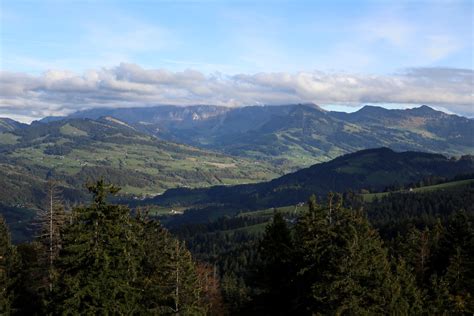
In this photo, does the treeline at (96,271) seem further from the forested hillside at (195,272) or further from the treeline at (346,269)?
the treeline at (346,269)

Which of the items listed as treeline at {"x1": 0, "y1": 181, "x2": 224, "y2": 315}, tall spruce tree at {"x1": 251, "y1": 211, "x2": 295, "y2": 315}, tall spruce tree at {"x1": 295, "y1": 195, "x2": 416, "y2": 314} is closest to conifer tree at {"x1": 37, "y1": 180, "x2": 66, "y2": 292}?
treeline at {"x1": 0, "y1": 181, "x2": 224, "y2": 315}

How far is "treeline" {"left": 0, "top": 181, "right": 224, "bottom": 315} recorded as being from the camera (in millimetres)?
38781

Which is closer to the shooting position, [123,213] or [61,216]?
[123,213]

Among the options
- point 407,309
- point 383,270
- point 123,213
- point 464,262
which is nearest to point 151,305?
point 123,213

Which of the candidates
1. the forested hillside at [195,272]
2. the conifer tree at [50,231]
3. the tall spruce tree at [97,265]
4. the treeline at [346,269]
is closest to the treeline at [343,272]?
the treeline at [346,269]

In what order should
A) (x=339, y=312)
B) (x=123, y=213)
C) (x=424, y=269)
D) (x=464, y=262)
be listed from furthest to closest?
1. (x=424, y=269)
2. (x=464, y=262)
3. (x=123, y=213)
4. (x=339, y=312)

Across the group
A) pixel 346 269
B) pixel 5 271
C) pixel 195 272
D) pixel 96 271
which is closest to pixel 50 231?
pixel 5 271

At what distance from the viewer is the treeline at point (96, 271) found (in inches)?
1527

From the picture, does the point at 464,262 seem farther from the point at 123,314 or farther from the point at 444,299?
the point at 123,314

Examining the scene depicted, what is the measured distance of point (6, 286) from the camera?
50031 mm

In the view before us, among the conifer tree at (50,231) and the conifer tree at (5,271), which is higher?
the conifer tree at (50,231)

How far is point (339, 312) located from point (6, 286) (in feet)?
111

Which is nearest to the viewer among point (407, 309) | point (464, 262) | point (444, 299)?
point (407, 309)

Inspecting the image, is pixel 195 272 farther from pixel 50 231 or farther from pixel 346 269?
pixel 346 269
